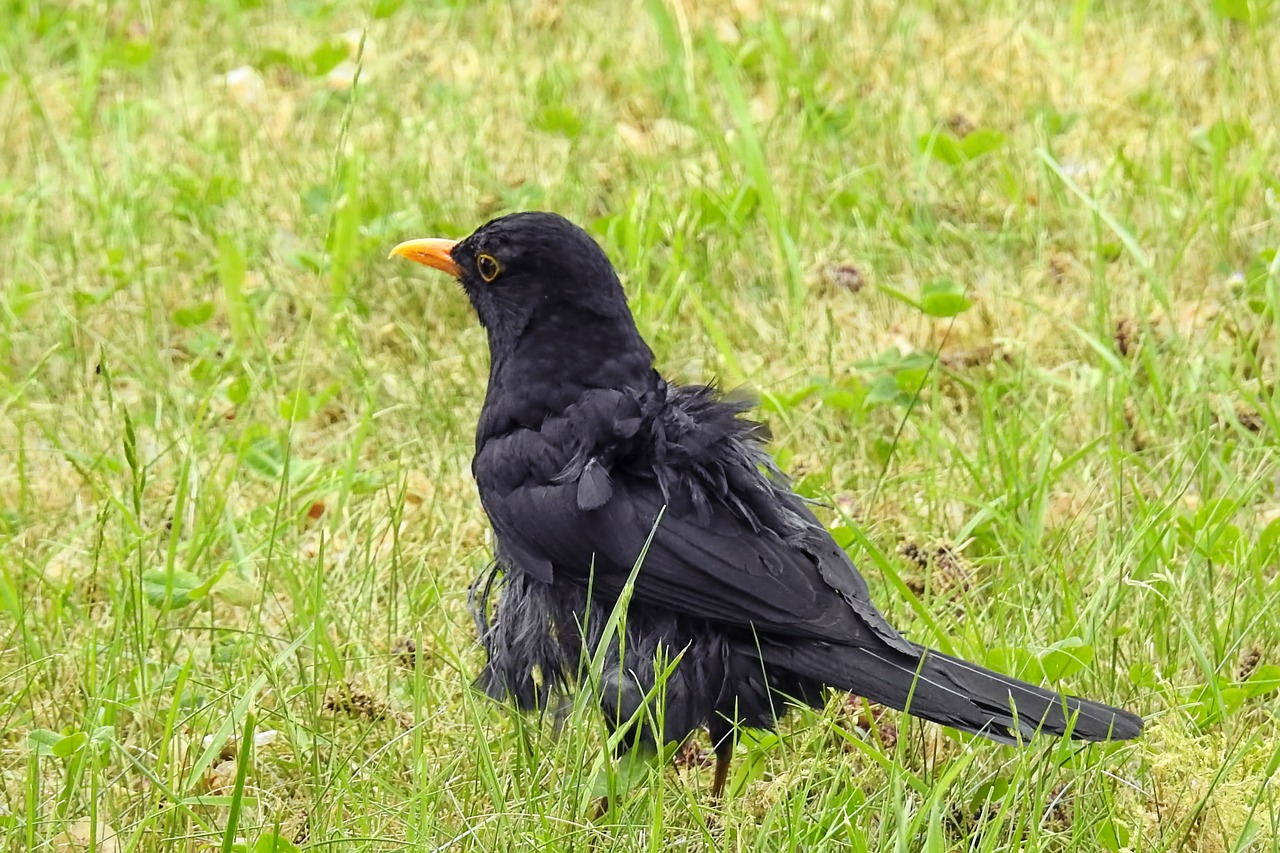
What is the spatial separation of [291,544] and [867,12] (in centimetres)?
368

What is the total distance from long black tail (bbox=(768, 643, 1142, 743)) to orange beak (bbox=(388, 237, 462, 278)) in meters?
1.37

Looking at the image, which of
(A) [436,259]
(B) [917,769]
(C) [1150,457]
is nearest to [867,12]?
(C) [1150,457]

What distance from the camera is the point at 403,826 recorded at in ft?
10.6

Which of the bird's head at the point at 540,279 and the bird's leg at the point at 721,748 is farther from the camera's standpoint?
the bird's head at the point at 540,279

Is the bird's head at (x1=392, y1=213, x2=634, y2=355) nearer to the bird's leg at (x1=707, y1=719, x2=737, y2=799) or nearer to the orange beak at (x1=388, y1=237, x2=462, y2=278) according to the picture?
the orange beak at (x1=388, y1=237, x2=462, y2=278)

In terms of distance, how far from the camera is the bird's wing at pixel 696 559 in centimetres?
331

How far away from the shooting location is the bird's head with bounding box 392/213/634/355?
12.5 feet

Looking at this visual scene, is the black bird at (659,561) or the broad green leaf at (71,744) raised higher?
the black bird at (659,561)

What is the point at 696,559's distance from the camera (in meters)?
Answer: 3.34

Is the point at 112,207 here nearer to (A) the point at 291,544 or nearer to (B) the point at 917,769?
(A) the point at 291,544

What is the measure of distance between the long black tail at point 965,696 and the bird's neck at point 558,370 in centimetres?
81

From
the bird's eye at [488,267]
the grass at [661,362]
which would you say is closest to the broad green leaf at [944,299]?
the grass at [661,362]

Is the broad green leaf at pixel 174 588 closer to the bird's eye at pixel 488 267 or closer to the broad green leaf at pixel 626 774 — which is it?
the bird's eye at pixel 488 267

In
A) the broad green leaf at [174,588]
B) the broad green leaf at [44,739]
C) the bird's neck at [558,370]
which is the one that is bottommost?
the broad green leaf at [44,739]
